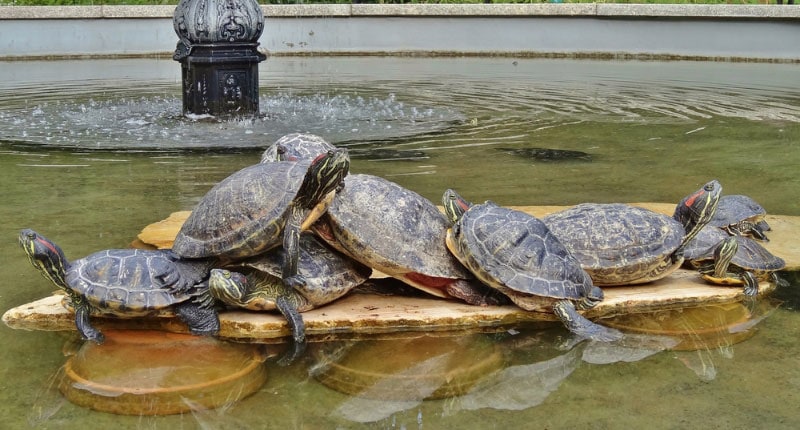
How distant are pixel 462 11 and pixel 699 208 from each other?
14992 mm

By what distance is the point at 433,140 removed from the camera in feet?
25.9

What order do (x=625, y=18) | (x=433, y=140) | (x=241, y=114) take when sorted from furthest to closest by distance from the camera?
(x=625, y=18)
(x=241, y=114)
(x=433, y=140)

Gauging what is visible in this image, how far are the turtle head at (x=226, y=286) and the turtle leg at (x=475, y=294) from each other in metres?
0.92

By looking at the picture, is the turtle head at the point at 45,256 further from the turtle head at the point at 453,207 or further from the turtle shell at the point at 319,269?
the turtle head at the point at 453,207

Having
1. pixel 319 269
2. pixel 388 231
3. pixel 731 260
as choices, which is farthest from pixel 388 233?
pixel 731 260

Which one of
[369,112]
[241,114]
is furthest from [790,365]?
[369,112]

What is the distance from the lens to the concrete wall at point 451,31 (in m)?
17.2

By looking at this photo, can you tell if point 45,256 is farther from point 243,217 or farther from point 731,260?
point 731,260

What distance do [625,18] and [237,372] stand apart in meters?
16.4

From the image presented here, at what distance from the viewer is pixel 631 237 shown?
12.4 feet

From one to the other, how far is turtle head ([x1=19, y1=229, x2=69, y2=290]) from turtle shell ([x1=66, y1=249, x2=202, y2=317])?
0.04 metres

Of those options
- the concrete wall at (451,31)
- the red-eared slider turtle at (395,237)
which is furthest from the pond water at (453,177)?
the concrete wall at (451,31)

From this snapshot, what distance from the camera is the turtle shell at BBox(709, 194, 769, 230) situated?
14.8 feet

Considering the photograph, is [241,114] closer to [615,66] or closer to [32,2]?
[615,66]
